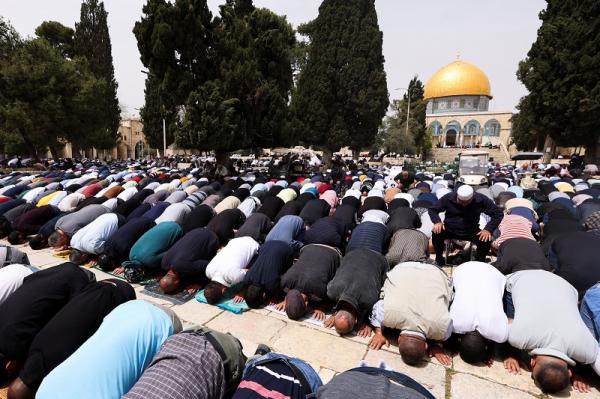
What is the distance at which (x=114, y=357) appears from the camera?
2.16 meters

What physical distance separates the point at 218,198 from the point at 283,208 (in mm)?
2024

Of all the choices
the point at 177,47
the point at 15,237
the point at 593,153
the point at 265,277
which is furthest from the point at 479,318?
the point at 593,153

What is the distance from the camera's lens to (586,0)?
1752 centimetres

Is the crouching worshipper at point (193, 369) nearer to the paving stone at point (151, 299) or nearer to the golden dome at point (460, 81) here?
the paving stone at point (151, 299)

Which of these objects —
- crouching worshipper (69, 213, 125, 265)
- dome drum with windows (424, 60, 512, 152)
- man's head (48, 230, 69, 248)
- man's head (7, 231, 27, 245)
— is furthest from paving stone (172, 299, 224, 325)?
dome drum with windows (424, 60, 512, 152)

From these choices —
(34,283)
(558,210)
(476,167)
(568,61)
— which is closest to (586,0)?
(568,61)

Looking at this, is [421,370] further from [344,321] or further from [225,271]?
[225,271]

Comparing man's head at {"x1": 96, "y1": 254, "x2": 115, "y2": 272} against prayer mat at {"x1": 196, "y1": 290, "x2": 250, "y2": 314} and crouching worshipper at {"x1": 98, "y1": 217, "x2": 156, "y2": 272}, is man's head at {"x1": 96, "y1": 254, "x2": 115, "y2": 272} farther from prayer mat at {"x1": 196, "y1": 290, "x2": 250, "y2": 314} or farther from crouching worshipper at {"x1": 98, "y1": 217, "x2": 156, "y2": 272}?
prayer mat at {"x1": 196, "y1": 290, "x2": 250, "y2": 314}

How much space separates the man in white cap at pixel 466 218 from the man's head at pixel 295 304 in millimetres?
2620

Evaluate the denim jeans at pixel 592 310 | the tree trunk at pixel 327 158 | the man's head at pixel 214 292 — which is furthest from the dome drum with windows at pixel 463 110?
the man's head at pixel 214 292

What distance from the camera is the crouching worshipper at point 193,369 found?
1933 mm

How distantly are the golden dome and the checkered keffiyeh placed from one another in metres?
54.3

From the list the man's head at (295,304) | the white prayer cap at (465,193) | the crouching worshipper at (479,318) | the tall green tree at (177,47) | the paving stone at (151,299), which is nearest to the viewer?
the crouching worshipper at (479,318)

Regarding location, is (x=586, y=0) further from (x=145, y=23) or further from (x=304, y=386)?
(x=304, y=386)
